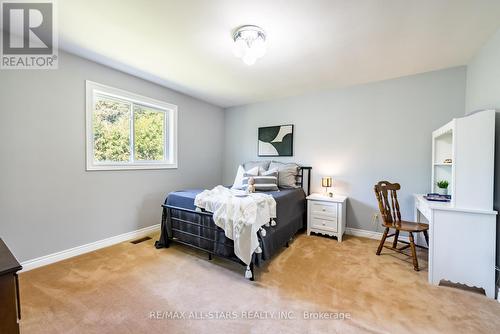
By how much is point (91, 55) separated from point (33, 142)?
1.14 metres

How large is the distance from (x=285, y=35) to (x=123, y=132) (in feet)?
8.34

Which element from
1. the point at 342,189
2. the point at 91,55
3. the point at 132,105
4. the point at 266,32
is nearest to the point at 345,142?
the point at 342,189

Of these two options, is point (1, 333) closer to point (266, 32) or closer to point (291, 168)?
point (266, 32)

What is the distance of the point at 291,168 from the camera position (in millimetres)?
3709

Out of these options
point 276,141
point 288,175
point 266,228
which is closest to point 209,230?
point 266,228

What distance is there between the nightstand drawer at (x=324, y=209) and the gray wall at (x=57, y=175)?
2568 millimetres

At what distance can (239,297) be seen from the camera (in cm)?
184

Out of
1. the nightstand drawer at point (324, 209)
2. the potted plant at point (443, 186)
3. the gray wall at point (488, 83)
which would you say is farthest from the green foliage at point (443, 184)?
the nightstand drawer at point (324, 209)

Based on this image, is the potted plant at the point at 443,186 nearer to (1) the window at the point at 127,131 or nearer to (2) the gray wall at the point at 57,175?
(1) the window at the point at 127,131

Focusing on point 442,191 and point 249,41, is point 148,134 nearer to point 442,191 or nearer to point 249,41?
point 249,41

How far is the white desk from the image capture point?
1870 millimetres

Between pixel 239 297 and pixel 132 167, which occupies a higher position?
pixel 132 167

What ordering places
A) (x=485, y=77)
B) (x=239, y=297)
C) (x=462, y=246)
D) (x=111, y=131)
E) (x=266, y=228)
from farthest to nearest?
(x=111, y=131), (x=266, y=228), (x=485, y=77), (x=462, y=246), (x=239, y=297)

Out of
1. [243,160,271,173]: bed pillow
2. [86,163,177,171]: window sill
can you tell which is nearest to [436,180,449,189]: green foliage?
[243,160,271,173]: bed pillow
